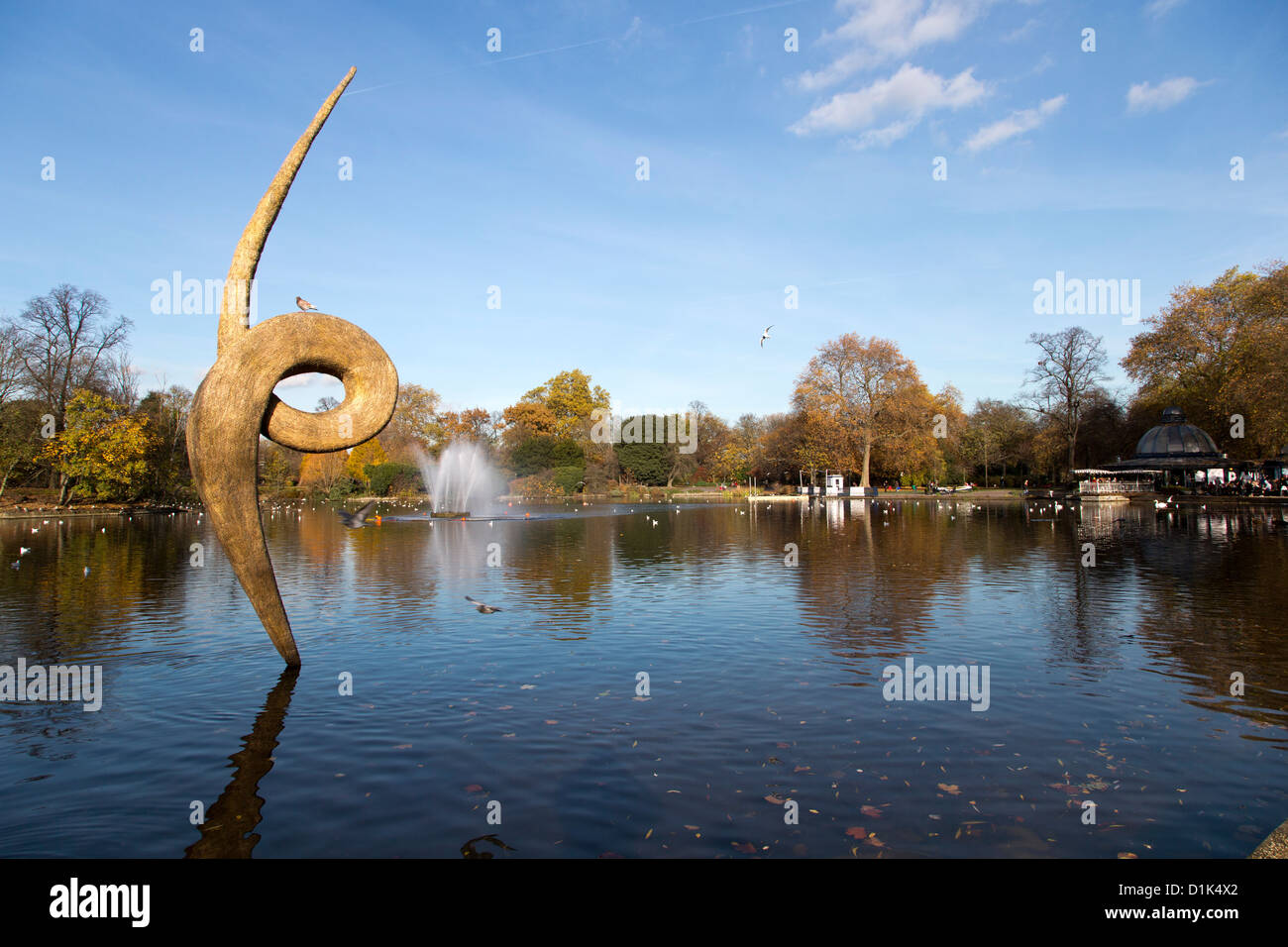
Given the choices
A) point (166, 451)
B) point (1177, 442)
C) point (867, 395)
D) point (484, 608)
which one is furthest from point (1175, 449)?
point (166, 451)

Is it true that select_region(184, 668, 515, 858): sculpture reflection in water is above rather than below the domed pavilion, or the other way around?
below

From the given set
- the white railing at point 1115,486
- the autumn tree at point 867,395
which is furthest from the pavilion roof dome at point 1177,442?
the autumn tree at point 867,395

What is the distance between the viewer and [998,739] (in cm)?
660

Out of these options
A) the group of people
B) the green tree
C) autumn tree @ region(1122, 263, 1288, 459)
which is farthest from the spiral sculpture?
the green tree

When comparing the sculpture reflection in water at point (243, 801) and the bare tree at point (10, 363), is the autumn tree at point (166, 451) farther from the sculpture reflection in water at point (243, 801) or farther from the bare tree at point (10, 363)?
the sculpture reflection in water at point (243, 801)

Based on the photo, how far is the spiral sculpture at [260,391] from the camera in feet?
24.9

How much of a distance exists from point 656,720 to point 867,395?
2552 inches

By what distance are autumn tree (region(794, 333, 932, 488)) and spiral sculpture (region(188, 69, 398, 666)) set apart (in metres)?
62.2

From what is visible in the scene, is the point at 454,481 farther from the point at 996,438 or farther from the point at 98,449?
the point at 996,438

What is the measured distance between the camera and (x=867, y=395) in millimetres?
67938

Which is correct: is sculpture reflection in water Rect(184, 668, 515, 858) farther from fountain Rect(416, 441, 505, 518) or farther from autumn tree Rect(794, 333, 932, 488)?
autumn tree Rect(794, 333, 932, 488)

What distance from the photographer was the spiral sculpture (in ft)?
24.9

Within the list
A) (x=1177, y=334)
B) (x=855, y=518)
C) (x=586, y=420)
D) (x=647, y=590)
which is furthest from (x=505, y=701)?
(x=586, y=420)
